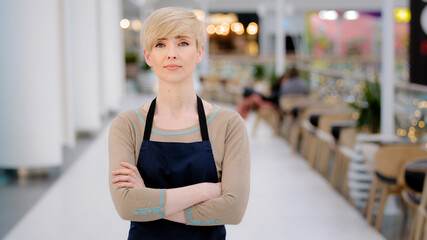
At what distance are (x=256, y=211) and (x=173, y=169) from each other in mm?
3889

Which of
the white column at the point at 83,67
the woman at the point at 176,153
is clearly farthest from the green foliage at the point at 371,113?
the woman at the point at 176,153

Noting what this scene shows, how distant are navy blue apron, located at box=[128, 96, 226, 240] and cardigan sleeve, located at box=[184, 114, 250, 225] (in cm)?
5

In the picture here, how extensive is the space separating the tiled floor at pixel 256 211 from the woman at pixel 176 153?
2273 mm

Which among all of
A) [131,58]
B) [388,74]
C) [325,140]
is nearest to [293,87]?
[325,140]

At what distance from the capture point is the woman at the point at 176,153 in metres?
1.71

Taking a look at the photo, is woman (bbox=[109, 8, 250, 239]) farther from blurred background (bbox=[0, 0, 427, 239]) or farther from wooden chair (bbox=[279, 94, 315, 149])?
wooden chair (bbox=[279, 94, 315, 149])

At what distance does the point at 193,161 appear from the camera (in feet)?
5.63

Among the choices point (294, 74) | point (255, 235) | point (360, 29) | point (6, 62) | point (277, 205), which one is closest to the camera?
point (255, 235)

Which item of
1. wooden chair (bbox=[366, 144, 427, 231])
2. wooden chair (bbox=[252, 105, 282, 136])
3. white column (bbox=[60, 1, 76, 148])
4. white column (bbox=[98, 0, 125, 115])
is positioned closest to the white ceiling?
white column (bbox=[98, 0, 125, 115])

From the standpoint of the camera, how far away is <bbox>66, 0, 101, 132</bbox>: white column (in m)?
9.86

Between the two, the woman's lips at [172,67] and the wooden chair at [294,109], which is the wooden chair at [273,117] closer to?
the wooden chair at [294,109]

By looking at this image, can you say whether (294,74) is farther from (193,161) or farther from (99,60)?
(193,161)

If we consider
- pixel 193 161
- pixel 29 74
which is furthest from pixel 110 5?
pixel 193 161

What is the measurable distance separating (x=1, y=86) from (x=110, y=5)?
25.9 ft
